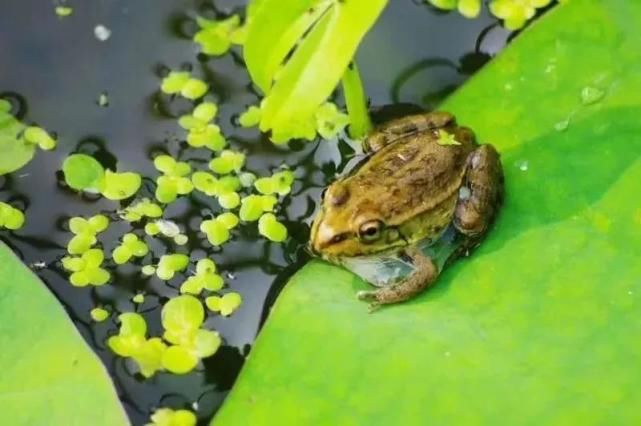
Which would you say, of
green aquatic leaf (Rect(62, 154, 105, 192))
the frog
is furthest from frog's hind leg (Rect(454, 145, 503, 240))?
green aquatic leaf (Rect(62, 154, 105, 192))

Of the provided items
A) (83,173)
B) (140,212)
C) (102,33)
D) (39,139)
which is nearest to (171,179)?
(140,212)

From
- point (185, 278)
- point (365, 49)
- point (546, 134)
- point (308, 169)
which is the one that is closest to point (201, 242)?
point (185, 278)

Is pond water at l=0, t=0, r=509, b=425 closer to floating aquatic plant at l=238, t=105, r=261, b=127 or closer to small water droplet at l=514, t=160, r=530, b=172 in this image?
floating aquatic plant at l=238, t=105, r=261, b=127

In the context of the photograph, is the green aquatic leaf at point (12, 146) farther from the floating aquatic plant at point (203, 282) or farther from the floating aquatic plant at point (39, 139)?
the floating aquatic plant at point (203, 282)

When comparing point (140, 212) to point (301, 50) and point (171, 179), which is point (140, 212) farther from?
Result: point (301, 50)

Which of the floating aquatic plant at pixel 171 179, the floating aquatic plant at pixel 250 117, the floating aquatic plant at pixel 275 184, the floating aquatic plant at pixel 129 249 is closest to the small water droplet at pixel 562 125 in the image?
the floating aquatic plant at pixel 275 184

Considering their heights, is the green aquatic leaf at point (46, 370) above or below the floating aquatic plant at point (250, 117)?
below
